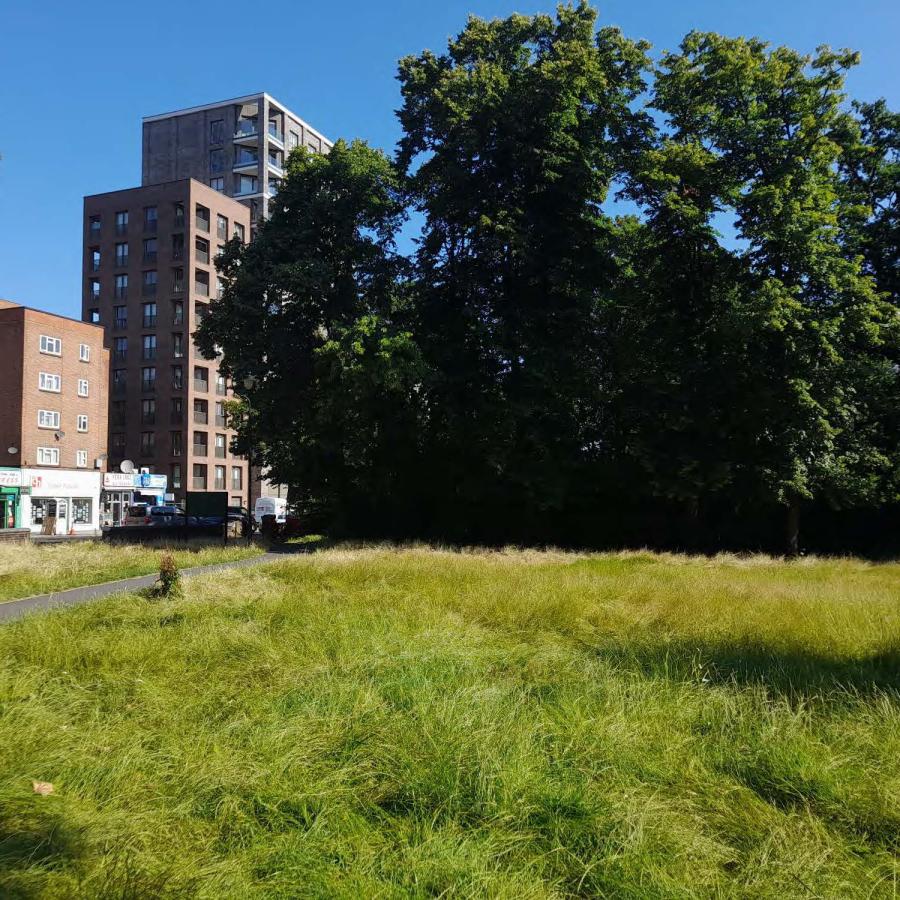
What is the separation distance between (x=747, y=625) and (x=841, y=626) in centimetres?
101

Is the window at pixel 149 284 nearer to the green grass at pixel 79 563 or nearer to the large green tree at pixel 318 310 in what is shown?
the large green tree at pixel 318 310

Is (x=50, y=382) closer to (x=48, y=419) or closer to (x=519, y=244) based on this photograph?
(x=48, y=419)

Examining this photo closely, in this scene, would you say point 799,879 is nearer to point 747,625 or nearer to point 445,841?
point 445,841

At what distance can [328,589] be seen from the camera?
1127cm

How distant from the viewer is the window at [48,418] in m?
47.4

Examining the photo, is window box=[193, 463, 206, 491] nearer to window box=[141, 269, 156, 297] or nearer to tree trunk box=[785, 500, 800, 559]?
window box=[141, 269, 156, 297]

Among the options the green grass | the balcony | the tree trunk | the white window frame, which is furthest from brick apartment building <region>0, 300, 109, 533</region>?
the tree trunk

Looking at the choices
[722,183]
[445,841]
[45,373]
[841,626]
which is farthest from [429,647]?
[45,373]

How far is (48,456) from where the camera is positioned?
1877 inches

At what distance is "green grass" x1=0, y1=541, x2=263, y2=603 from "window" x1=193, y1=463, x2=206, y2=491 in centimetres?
4509

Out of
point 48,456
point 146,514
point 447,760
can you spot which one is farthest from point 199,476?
point 447,760

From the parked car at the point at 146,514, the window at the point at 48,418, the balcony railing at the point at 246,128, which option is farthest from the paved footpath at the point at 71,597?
the balcony railing at the point at 246,128

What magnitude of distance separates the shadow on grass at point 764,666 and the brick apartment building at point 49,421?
45.8 m

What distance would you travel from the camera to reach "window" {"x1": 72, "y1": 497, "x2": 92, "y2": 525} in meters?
48.7
